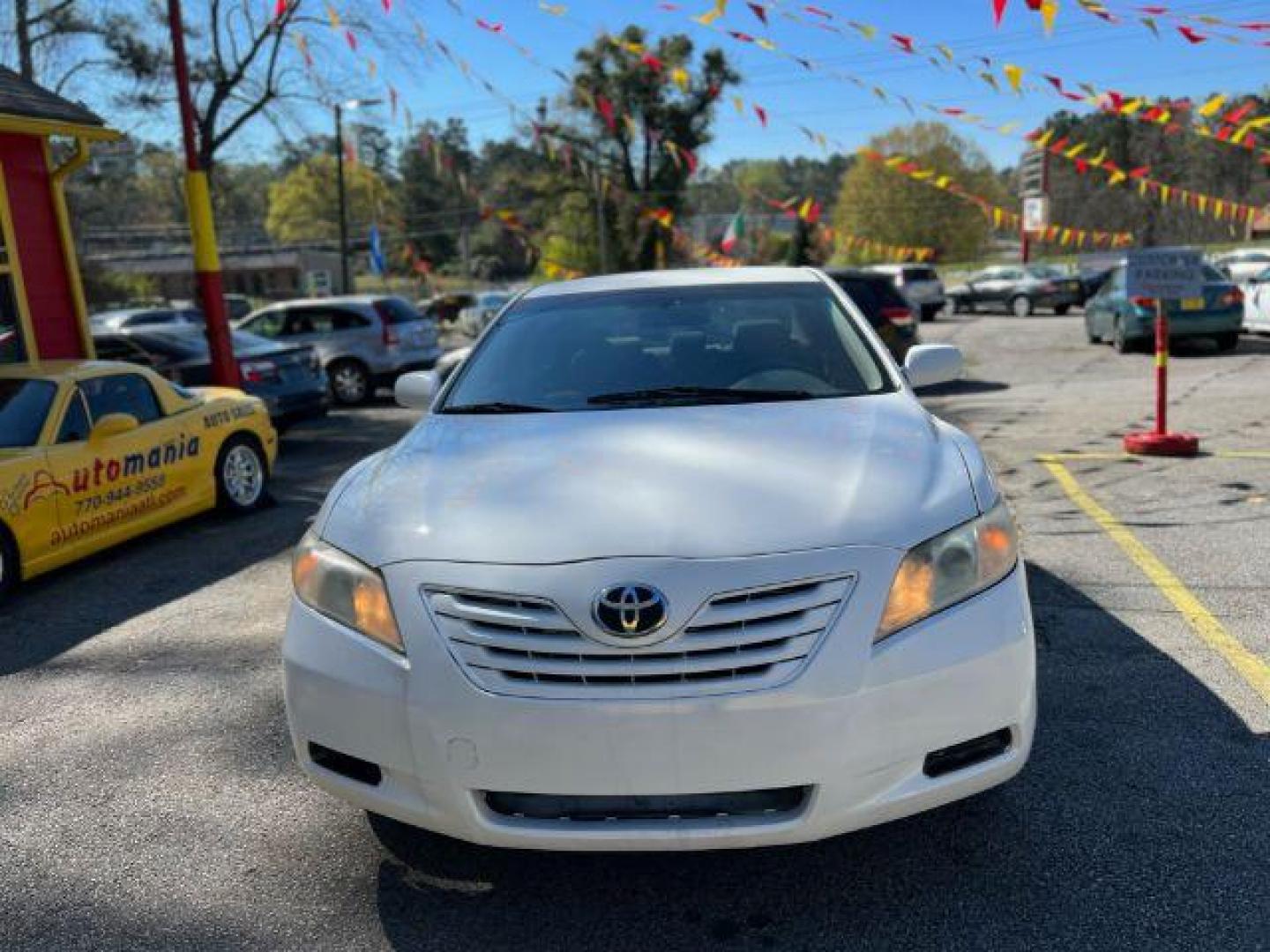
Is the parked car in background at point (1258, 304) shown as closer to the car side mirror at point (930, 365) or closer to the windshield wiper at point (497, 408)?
Result: the car side mirror at point (930, 365)

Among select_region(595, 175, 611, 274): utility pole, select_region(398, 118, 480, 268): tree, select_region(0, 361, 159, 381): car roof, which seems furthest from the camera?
select_region(398, 118, 480, 268): tree

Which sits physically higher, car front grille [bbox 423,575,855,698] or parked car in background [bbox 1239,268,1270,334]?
car front grille [bbox 423,575,855,698]

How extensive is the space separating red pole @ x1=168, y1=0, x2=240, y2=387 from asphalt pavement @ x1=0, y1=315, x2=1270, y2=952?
21.6ft

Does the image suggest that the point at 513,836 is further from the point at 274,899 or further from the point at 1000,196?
the point at 1000,196

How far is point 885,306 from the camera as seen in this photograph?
42.2 ft

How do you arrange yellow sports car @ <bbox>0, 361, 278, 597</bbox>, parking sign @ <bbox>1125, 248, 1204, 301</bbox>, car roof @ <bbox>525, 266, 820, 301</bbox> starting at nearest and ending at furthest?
1. car roof @ <bbox>525, 266, 820, 301</bbox>
2. yellow sports car @ <bbox>0, 361, 278, 597</bbox>
3. parking sign @ <bbox>1125, 248, 1204, 301</bbox>

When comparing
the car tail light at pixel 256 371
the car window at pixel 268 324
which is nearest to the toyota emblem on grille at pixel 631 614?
the car tail light at pixel 256 371

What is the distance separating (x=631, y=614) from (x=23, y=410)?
5498 mm

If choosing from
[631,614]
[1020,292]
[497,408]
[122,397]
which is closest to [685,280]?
[497,408]

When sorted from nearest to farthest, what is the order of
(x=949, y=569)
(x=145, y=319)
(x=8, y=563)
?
1. (x=949, y=569)
2. (x=8, y=563)
3. (x=145, y=319)

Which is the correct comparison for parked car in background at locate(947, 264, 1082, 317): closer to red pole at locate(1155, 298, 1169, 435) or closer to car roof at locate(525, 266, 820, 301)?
red pole at locate(1155, 298, 1169, 435)

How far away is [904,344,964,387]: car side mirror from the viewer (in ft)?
15.0

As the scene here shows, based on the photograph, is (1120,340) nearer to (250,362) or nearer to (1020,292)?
(250,362)

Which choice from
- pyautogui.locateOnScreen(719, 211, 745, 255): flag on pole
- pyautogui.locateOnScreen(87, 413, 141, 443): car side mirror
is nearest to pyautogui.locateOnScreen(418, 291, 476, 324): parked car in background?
pyautogui.locateOnScreen(719, 211, 745, 255): flag on pole
